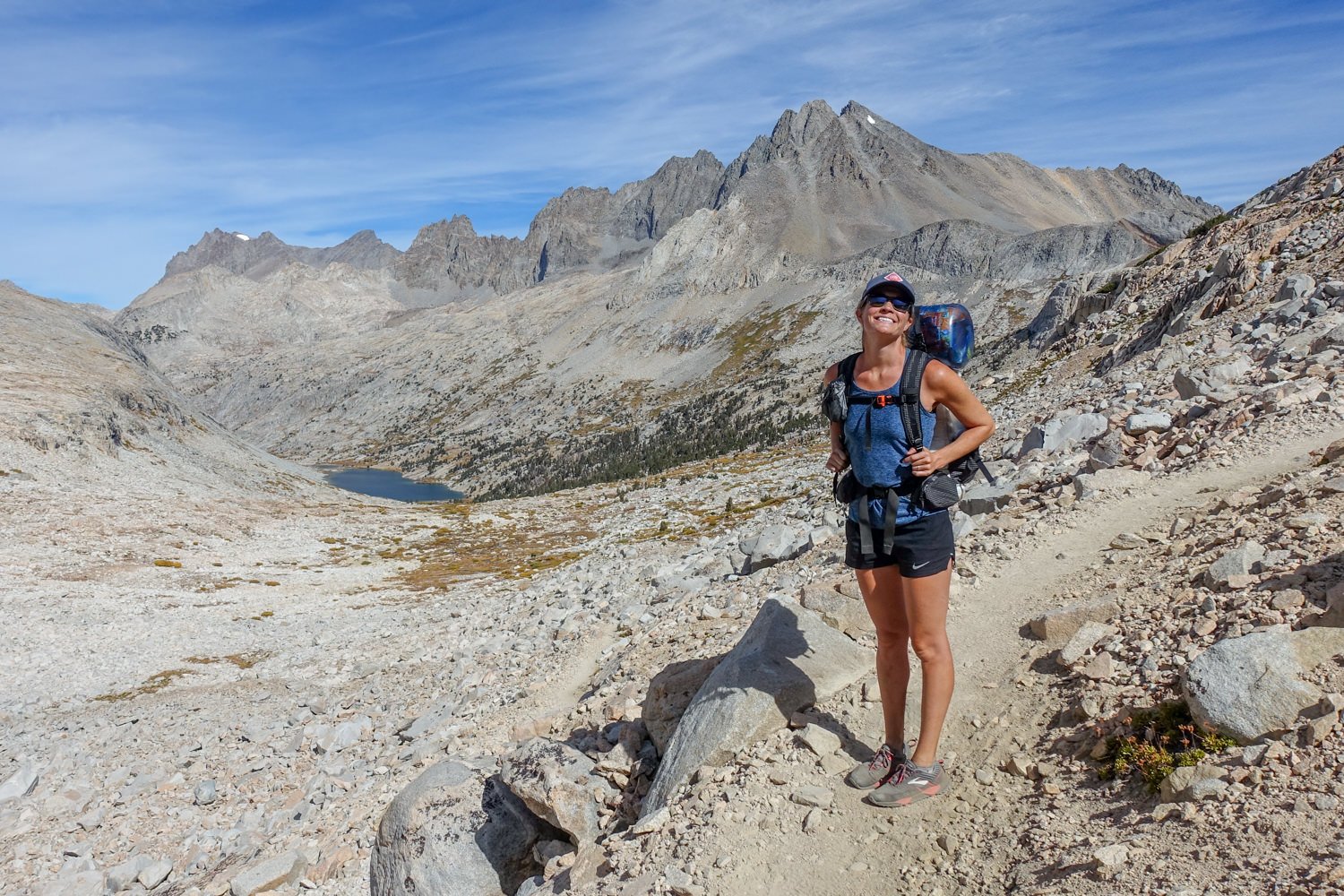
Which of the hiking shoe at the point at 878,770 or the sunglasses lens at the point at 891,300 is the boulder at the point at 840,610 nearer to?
the hiking shoe at the point at 878,770

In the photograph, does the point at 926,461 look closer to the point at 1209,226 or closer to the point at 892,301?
the point at 892,301

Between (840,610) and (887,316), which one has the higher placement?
(887,316)

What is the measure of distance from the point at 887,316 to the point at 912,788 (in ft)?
13.3

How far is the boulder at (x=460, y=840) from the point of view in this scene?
902 cm

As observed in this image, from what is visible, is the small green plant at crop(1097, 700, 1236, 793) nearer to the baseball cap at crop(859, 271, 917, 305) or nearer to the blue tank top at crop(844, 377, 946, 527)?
the blue tank top at crop(844, 377, 946, 527)

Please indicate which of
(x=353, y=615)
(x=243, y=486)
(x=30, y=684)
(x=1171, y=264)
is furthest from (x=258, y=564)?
(x=1171, y=264)

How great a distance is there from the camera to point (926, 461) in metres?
5.97

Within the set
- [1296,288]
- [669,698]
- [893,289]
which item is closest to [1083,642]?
[893,289]

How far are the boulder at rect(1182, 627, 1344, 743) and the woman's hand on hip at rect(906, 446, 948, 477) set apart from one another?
2.64 meters

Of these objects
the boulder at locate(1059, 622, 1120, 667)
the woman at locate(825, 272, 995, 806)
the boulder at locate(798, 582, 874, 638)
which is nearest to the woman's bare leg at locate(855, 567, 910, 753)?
the woman at locate(825, 272, 995, 806)

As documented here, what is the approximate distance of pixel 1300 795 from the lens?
4.86m

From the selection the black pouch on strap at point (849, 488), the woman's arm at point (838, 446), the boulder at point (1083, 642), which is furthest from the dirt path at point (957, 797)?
the woman's arm at point (838, 446)

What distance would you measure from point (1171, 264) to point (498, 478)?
495ft

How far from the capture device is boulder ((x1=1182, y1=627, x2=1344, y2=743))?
5488mm
